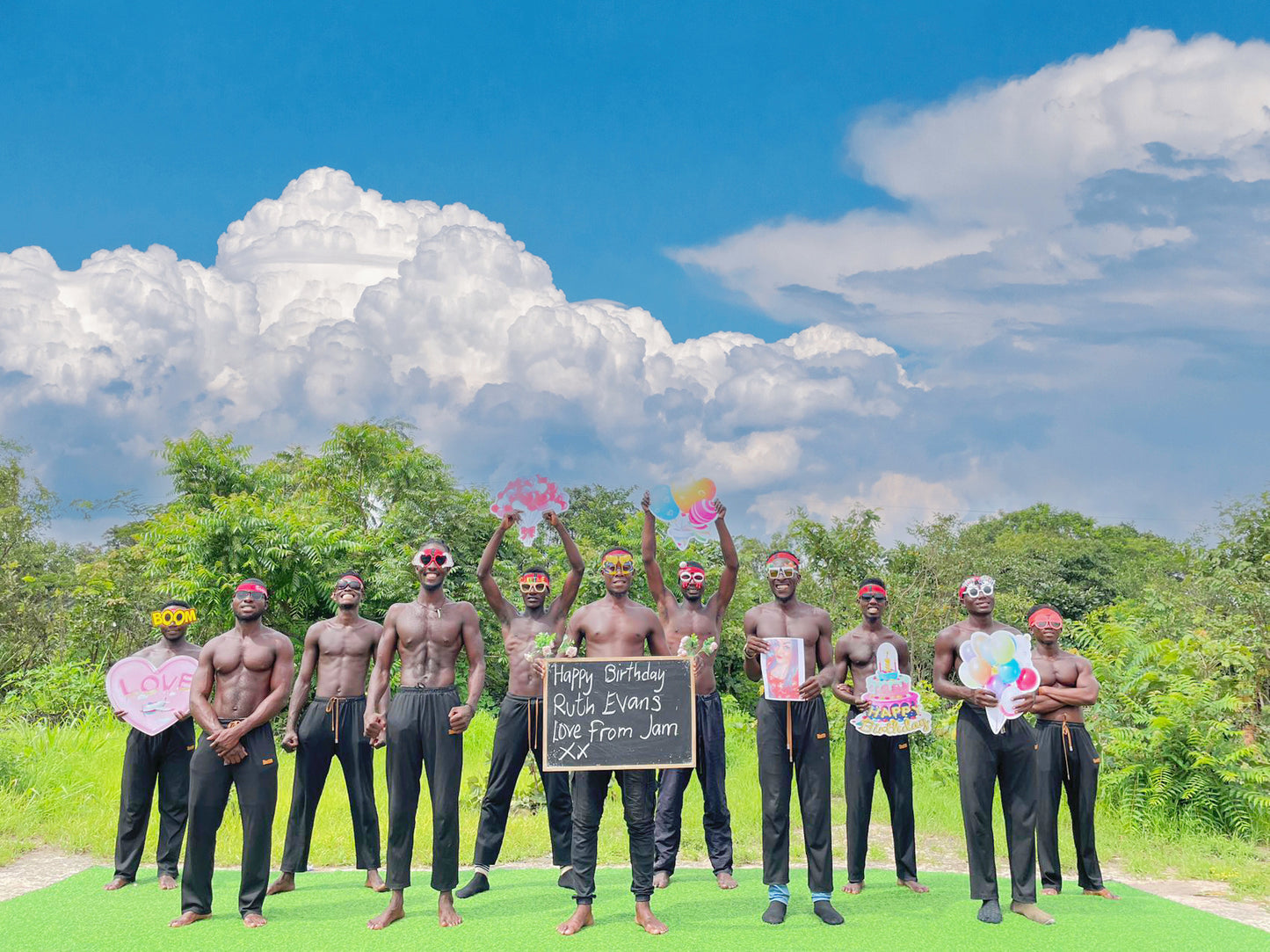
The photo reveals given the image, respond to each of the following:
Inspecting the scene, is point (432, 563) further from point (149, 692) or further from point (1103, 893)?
point (1103, 893)

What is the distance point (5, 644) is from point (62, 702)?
5.70m

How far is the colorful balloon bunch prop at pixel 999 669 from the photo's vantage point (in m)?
7.20

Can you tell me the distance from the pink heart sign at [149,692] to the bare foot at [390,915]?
2.60 meters

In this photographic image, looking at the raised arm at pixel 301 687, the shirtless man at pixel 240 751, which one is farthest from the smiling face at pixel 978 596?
the raised arm at pixel 301 687

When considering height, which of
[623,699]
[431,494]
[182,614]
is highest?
[431,494]

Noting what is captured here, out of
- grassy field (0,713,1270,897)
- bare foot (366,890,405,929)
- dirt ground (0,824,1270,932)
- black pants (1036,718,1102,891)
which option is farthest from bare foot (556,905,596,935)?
black pants (1036,718,1102,891)

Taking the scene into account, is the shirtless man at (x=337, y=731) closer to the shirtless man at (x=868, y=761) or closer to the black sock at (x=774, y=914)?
the black sock at (x=774, y=914)

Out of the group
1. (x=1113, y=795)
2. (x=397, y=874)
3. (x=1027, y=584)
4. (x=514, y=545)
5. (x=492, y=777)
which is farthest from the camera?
(x=1027, y=584)

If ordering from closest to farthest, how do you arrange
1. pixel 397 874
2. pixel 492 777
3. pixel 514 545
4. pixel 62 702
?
pixel 397 874 → pixel 492 777 → pixel 62 702 → pixel 514 545

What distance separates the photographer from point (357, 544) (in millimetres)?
17766

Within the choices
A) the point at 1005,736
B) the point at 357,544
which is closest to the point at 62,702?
the point at 357,544

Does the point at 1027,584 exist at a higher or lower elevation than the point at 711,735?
higher

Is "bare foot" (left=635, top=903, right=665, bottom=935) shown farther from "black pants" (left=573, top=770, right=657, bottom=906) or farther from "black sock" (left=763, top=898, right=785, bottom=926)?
"black sock" (left=763, top=898, right=785, bottom=926)

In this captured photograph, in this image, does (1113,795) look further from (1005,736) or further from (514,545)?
(514,545)
